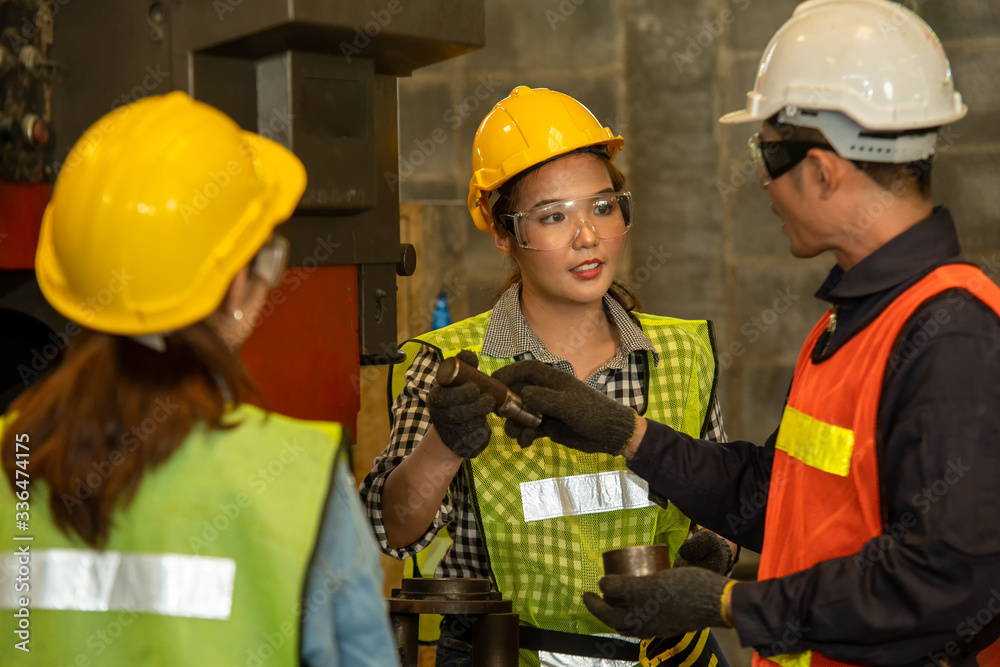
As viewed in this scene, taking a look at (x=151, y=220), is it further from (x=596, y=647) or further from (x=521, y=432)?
(x=596, y=647)

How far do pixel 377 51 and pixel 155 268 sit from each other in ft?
2.43

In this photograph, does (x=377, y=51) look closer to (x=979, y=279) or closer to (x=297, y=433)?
(x=297, y=433)

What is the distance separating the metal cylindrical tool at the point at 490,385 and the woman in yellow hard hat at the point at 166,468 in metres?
0.72

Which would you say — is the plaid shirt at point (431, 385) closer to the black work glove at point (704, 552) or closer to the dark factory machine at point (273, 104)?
the black work glove at point (704, 552)

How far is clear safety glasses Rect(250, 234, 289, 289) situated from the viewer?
1287 mm

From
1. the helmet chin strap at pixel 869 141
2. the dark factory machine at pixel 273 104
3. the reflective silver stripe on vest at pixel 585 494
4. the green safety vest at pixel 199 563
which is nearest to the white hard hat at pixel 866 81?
the helmet chin strap at pixel 869 141

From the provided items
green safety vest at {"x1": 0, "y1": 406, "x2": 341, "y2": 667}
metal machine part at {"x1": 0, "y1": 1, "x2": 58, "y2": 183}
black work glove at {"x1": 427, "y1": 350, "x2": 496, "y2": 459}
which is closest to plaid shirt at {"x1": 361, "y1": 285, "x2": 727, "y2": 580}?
black work glove at {"x1": 427, "y1": 350, "x2": 496, "y2": 459}

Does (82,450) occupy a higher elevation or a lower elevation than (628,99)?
lower

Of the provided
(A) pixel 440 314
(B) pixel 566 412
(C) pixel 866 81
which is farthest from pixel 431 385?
(A) pixel 440 314

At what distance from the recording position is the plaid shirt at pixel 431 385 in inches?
89.5

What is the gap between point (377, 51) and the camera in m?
1.75

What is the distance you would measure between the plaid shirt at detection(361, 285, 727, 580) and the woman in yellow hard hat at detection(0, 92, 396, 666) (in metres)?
1.02

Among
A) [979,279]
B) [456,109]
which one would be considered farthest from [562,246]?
[456,109]

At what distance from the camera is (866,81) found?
1658mm
